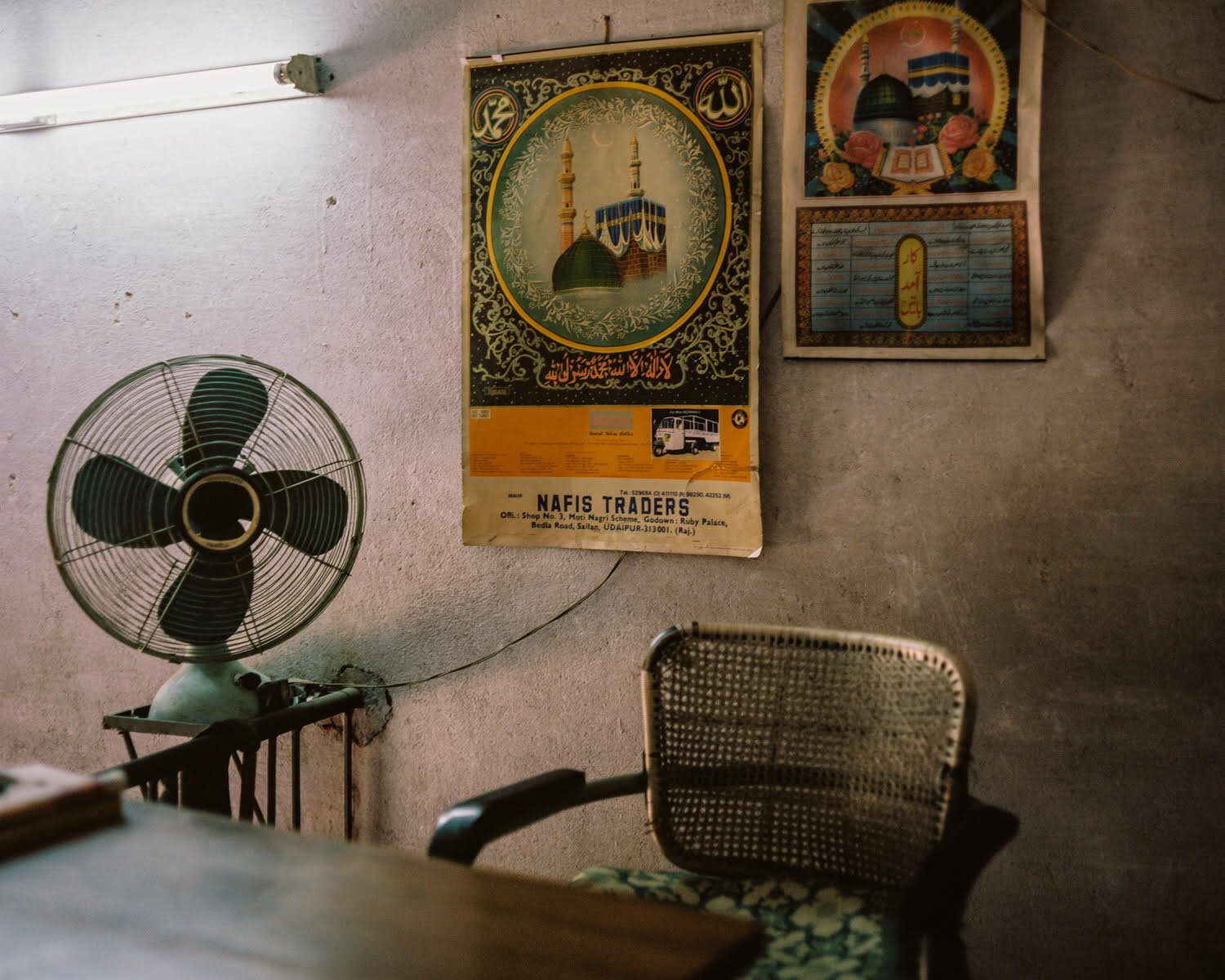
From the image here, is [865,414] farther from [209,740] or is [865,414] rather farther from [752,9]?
[209,740]

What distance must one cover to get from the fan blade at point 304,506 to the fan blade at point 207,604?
3.7 inches

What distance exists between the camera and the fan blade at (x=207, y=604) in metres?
2.19

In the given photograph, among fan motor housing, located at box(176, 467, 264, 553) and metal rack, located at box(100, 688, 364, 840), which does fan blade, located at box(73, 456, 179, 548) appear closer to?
fan motor housing, located at box(176, 467, 264, 553)

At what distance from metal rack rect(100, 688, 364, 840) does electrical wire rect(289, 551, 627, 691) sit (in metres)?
0.05

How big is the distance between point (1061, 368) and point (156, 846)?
1.83m

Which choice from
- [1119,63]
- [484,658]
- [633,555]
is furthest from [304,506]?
[1119,63]

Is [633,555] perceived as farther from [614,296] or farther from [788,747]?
[788,747]

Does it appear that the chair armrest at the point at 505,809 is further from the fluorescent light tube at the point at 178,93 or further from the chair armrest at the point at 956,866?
the fluorescent light tube at the point at 178,93

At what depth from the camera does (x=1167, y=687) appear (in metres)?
2.02

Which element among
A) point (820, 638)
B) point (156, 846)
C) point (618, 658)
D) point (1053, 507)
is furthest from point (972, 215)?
point (156, 846)

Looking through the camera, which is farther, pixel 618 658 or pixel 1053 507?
pixel 618 658

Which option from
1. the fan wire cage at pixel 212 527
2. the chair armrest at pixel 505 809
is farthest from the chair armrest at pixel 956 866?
the fan wire cage at pixel 212 527

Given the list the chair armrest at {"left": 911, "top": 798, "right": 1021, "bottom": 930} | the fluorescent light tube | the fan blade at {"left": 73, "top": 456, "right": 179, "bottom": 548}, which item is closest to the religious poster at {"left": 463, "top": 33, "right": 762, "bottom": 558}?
the fluorescent light tube

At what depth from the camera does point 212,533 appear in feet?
7.14
